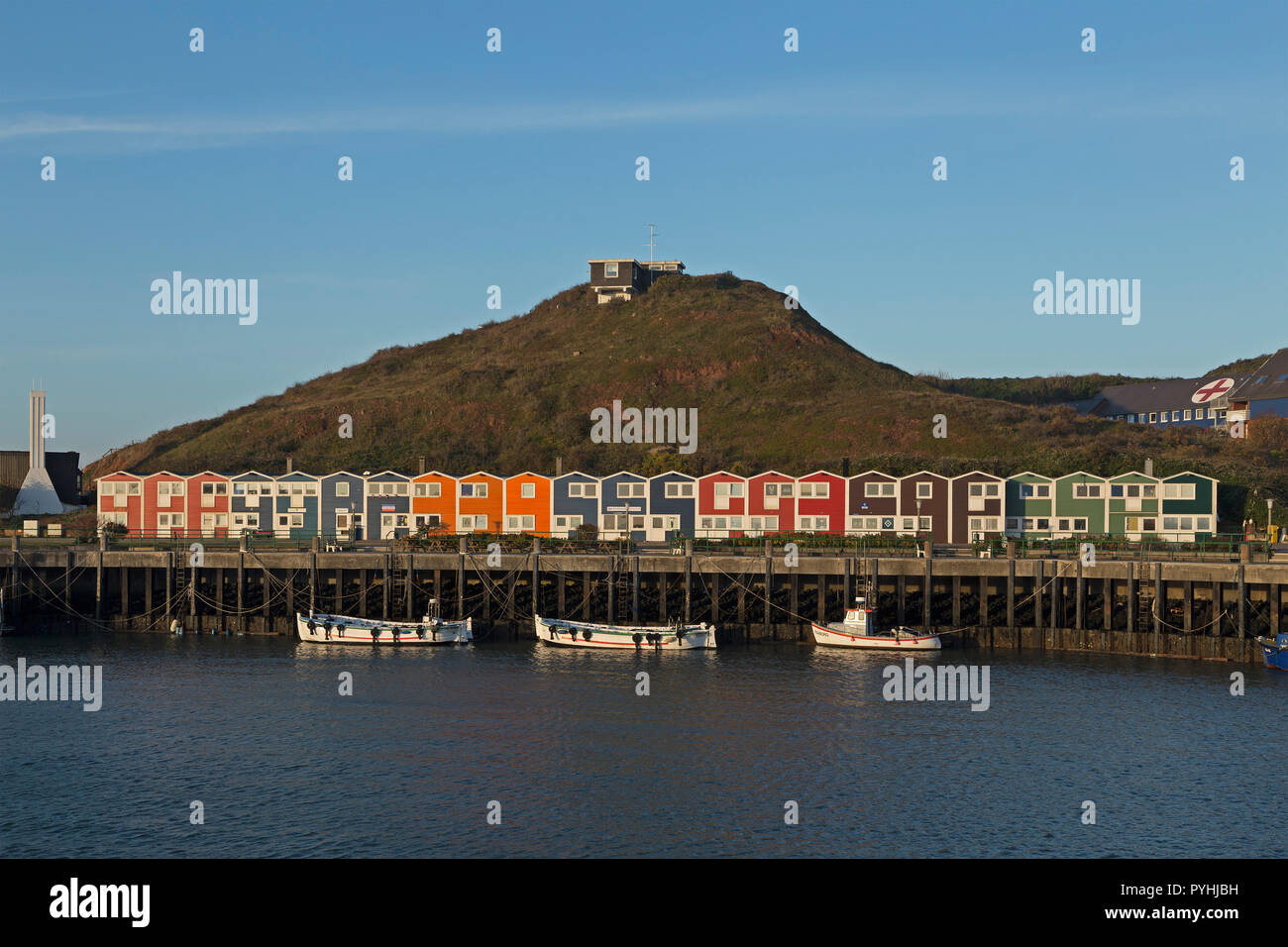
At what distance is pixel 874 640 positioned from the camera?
63688 mm

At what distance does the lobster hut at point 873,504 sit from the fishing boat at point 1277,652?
31093 mm

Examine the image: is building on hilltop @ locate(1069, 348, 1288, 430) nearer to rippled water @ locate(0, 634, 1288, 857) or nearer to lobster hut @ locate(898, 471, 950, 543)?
lobster hut @ locate(898, 471, 950, 543)

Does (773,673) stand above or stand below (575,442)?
below

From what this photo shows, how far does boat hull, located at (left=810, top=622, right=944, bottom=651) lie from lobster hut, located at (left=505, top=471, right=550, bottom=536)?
2914cm

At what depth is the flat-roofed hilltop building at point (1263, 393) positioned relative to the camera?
14275 centimetres

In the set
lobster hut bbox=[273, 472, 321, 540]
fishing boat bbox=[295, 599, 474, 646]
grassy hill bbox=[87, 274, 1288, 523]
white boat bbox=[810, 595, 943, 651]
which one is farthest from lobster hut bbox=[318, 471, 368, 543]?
white boat bbox=[810, 595, 943, 651]

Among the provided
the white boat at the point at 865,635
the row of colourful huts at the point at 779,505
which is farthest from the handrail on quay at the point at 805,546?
the white boat at the point at 865,635

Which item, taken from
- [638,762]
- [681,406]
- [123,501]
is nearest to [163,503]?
[123,501]

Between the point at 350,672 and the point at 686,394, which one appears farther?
the point at 686,394

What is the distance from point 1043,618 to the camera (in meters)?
64.8

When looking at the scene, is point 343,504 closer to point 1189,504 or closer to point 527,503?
point 527,503
